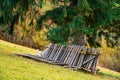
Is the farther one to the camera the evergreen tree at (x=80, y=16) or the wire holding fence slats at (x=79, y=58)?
the wire holding fence slats at (x=79, y=58)

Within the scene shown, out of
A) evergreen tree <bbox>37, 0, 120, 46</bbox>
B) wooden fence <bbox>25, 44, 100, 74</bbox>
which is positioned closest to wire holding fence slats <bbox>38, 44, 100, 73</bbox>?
wooden fence <bbox>25, 44, 100, 74</bbox>

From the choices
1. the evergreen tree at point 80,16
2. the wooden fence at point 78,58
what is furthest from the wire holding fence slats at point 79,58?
the evergreen tree at point 80,16

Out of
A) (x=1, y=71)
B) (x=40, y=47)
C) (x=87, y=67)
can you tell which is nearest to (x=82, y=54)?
(x=87, y=67)

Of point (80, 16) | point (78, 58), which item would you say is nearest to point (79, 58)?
point (78, 58)

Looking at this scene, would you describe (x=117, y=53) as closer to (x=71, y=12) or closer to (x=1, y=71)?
(x=71, y=12)

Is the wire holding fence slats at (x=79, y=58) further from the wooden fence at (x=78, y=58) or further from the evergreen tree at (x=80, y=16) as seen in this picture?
the evergreen tree at (x=80, y=16)

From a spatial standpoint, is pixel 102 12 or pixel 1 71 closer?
pixel 1 71

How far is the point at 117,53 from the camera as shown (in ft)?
121

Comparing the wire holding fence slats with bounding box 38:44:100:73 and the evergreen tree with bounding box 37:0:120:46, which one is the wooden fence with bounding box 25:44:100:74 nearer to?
the wire holding fence slats with bounding box 38:44:100:73

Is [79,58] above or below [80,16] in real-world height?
below

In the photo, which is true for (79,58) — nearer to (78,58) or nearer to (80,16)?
(78,58)

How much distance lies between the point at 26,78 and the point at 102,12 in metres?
8.70

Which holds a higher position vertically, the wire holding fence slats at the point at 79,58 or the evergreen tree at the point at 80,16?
the evergreen tree at the point at 80,16

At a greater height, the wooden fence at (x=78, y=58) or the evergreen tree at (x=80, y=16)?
the evergreen tree at (x=80, y=16)
